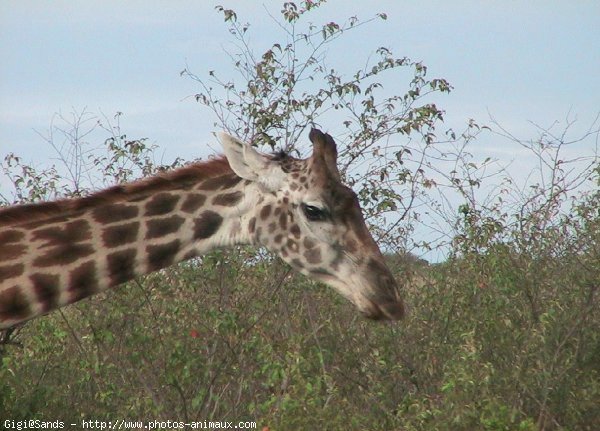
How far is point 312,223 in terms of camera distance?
7.51m

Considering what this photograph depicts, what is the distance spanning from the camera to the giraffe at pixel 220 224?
7.18 metres

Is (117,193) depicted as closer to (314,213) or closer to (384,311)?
(314,213)

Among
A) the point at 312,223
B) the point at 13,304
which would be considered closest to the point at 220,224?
the point at 312,223

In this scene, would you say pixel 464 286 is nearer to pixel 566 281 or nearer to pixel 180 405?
pixel 566 281

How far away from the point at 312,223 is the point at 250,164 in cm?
55

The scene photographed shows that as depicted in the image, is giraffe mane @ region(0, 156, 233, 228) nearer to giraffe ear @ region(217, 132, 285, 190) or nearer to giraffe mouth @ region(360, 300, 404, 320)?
giraffe ear @ region(217, 132, 285, 190)

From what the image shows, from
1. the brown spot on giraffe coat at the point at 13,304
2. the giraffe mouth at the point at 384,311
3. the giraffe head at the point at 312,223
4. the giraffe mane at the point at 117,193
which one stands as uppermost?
the giraffe mane at the point at 117,193

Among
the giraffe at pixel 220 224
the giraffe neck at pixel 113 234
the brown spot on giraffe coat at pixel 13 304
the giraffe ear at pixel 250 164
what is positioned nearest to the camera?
the brown spot on giraffe coat at pixel 13 304

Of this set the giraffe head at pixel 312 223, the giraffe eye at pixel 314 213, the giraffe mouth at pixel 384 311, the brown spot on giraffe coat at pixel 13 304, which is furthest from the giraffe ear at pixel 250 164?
the brown spot on giraffe coat at pixel 13 304

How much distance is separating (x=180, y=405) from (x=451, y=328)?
2.65m

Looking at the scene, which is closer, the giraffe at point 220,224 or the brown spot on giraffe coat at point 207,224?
the giraffe at point 220,224

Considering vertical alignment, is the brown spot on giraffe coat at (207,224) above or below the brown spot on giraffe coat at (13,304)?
above

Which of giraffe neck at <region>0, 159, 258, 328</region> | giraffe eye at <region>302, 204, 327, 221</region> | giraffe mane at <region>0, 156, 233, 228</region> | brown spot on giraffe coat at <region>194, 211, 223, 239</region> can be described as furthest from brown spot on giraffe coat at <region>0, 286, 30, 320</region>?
giraffe eye at <region>302, 204, 327, 221</region>

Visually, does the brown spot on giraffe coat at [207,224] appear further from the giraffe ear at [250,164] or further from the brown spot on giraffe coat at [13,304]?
the brown spot on giraffe coat at [13,304]
